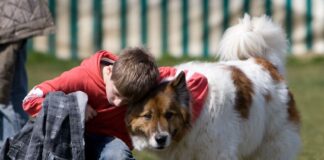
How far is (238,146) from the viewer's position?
6051 millimetres

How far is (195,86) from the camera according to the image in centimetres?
577

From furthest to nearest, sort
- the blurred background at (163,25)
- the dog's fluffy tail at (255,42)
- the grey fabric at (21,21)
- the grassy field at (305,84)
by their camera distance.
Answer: the blurred background at (163,25)
the grassy field at (305,84)
the grey fabric at (21,21)
the dog's fluffy tail at (255,42)

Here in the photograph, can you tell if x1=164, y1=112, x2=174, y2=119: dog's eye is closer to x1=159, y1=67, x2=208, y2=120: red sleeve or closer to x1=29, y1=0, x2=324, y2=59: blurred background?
x1=159, y1=67, x2=208, y2=120: red sleeve

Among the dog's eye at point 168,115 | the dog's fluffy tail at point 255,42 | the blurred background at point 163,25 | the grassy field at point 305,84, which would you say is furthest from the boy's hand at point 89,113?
the blurred background at point 163,25

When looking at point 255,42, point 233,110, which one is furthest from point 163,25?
point 233,110

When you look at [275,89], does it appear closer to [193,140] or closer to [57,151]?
[193,140]

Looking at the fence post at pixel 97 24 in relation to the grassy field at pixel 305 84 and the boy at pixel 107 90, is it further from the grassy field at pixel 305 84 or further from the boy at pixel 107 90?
the boy at pixel 107 90

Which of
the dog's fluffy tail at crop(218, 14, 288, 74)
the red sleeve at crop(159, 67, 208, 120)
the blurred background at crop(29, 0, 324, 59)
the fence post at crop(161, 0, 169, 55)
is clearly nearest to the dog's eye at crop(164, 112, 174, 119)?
the red sleeve at crop(159, 67, 208, 120)

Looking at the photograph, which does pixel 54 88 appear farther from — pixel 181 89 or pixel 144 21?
pixel 144 21

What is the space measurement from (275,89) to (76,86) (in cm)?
143

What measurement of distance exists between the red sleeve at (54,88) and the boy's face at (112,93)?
17cm

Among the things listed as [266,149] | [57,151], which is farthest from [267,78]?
[57,151]

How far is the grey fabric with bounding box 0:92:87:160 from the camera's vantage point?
5705mm

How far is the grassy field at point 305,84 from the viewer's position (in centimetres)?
855
